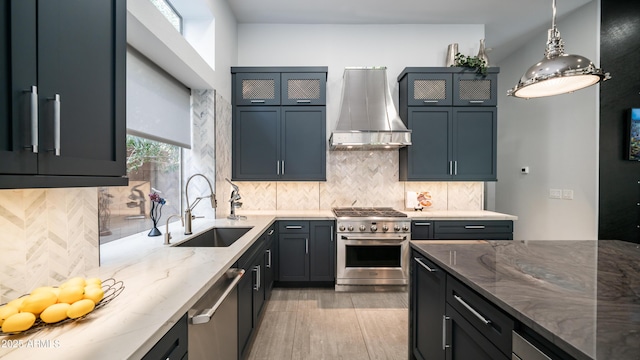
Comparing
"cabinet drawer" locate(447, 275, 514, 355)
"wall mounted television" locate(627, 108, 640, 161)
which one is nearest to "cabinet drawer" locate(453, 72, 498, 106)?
"wall mounted television" locate(627, 108, 640, 161)

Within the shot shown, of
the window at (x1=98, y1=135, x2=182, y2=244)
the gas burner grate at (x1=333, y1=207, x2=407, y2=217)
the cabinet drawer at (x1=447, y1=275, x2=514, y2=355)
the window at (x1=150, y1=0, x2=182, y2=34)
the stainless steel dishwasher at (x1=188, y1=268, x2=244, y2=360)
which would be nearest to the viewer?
the cabinet drawer at (x1=447, y1=275, x2=514, y2=355)

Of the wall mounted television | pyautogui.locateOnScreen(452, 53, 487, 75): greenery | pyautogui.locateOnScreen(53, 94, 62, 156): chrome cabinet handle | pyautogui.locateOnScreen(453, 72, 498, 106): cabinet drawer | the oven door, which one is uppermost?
pyautogui.locateOnScreen(452, 53, 487, 75): greenery

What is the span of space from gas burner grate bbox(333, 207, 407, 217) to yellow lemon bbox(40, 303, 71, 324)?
2534mm

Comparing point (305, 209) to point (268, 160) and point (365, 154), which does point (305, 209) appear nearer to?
point (268, 160)

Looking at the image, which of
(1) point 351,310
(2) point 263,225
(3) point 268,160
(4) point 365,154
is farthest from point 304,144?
(1) point 351,310

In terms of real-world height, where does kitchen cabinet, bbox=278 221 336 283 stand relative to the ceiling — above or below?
below

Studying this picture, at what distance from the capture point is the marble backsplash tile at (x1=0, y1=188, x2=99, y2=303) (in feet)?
3.13

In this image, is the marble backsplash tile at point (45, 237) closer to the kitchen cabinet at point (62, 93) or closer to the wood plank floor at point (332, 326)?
the kitchen cabinet at point (62, 93)

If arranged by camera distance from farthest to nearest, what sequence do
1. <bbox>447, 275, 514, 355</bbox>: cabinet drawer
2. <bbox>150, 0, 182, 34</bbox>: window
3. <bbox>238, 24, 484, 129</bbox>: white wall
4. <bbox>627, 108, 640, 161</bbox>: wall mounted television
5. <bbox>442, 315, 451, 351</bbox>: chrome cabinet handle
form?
1. <bbox>238, 24, 484, 129</bbox>: white wall
2. <bbox>627, 108, 640, 161</bbox>: wall mounted television
3. <bbox>150, 0, 182, 34</bbox>: window
4. <bbox>442, 315, 451, 351</bbox>: chrome cabinet handle
5. <bbox>447, 275, 514, 355</bbox>: cabinet drawer

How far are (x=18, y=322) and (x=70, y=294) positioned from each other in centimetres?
12

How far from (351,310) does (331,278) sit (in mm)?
516

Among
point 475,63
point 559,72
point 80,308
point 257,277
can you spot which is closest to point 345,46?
point 475,63

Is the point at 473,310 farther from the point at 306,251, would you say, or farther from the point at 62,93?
the point at 306,251

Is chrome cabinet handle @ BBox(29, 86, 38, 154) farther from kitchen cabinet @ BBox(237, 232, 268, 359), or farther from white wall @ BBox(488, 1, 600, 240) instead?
white wall @ BBox(488, 1, 600, 240)
